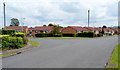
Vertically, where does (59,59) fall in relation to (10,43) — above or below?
below

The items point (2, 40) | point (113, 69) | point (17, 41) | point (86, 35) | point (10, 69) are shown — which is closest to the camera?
point (113, 69)

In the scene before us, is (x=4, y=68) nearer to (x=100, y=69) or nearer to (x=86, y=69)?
(x=86, y=69)

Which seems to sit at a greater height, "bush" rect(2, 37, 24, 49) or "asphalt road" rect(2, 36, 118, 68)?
"bush" rect(2, 37, 24, 49)

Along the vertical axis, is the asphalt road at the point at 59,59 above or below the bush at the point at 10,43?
below

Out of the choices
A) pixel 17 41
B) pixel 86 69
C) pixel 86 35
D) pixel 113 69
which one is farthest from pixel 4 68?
pixel 86 35

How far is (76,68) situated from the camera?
22.7ft

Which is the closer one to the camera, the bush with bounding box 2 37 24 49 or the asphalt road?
the asphalt road

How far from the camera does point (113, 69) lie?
649 cm

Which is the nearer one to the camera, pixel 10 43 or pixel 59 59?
pixel 59 59

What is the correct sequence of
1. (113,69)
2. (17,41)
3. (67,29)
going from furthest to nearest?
1. (67,29)
2. (17,41)
3. (113,69)

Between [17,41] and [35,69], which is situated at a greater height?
[17,41]

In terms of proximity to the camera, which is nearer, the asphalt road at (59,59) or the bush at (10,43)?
the asphalt road at (59,59)

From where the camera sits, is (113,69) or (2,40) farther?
(2,40)

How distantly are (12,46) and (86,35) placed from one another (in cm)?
3752
